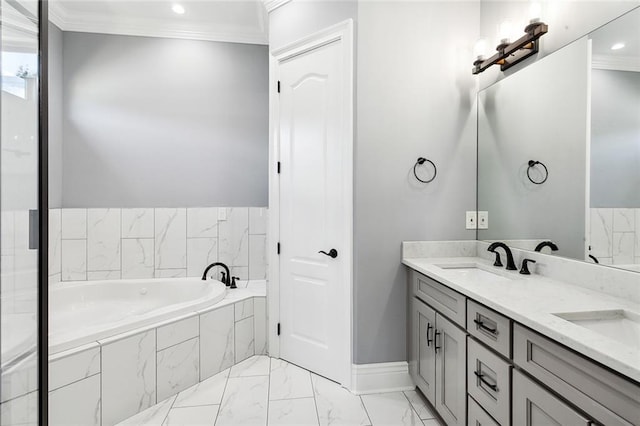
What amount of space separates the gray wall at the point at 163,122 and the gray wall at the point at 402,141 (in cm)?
149

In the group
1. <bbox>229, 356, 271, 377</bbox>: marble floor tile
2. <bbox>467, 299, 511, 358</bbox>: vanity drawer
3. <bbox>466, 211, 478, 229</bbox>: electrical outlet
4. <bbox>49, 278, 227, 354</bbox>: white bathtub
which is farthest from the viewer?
<bbox>49, 278, 227, 354</bbox>: white bathtub

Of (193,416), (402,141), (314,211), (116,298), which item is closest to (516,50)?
(402,141)

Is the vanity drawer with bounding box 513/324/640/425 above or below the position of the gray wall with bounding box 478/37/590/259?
below

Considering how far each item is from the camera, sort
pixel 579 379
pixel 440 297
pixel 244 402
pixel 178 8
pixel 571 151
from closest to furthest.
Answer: pixel 579 379, pixel 571 151, pixel 440 297, pixel 244 402, pixel 178 8

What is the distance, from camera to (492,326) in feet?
4.24

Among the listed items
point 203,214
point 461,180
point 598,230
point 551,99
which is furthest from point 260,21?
point 598,230

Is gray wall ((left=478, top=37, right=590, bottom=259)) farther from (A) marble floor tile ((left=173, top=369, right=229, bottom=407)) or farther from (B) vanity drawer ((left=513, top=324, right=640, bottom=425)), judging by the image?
(A) marble floor tile ((left=173, top=369, right=229, bottom=407))

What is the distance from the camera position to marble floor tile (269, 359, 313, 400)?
2.07 meters

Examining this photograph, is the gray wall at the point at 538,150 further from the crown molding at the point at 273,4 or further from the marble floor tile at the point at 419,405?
the crown molding at the point at 273,4

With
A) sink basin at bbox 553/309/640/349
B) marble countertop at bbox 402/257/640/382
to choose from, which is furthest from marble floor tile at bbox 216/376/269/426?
sink basin at bbox 553/309/640/349

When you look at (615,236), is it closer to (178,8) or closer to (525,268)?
(525,268)

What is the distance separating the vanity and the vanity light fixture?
1157 millimetres

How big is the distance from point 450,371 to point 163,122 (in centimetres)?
318

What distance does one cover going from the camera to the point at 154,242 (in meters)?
3.09
